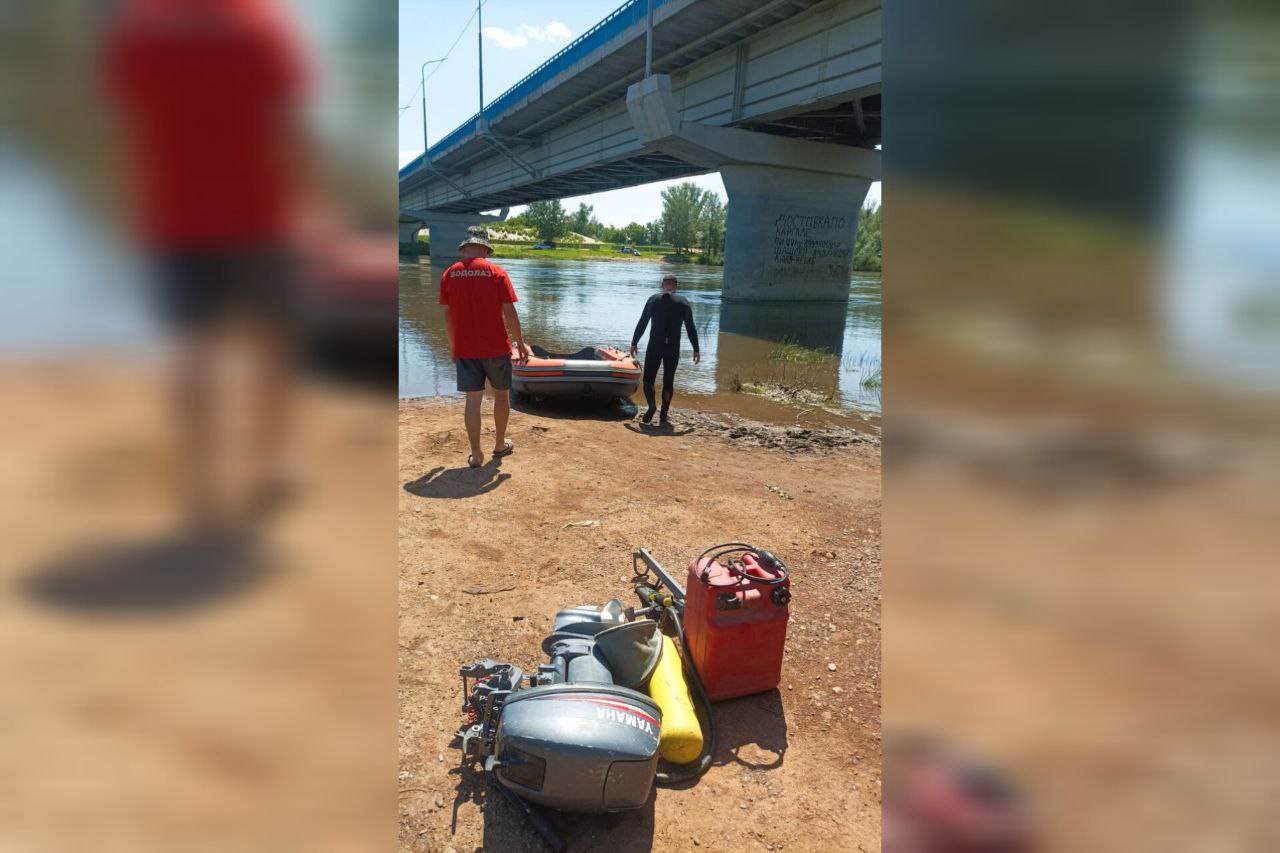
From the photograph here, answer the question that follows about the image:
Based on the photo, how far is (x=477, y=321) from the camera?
562 centimetres

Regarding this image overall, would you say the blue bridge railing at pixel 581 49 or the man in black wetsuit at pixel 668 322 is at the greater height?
the blue bridge railing at pixel 581 49

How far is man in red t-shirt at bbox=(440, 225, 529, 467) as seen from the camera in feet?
17.9

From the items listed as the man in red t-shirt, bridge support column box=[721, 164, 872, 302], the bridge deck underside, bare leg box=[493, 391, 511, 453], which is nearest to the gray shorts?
the man in red t-shirt

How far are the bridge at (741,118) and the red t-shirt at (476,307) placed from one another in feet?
44.0

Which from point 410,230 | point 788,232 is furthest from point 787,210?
point 410,230

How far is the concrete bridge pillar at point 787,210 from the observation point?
23.9m

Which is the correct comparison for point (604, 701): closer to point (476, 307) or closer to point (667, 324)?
point (476, 307)

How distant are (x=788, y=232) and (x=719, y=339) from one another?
1028cm
